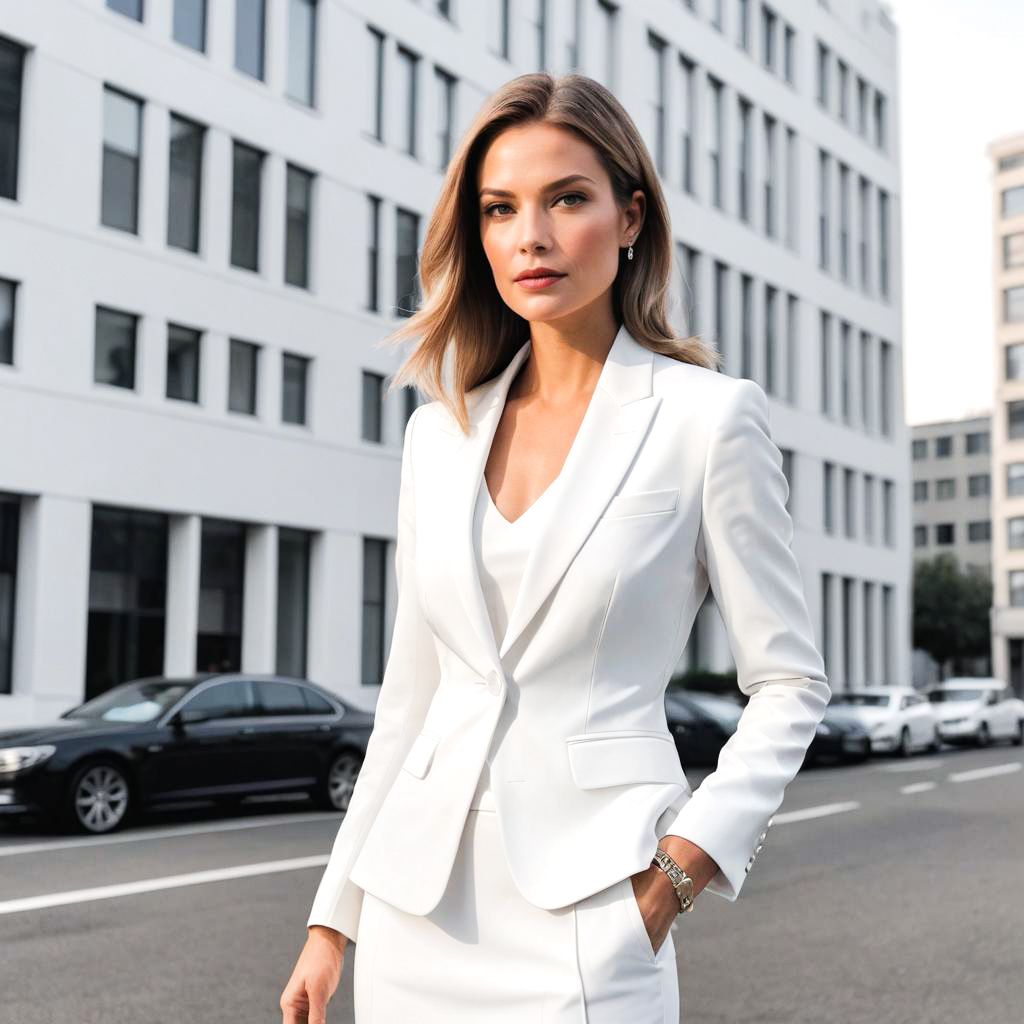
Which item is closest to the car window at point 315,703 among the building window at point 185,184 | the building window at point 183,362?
the building window at point 183,362

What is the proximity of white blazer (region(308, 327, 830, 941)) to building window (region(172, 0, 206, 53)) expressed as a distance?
24658 mm

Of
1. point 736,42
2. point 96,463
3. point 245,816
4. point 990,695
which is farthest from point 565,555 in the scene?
point 736,42

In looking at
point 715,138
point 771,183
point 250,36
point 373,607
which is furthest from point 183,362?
point 771,183

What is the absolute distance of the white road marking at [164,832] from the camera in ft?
40.9

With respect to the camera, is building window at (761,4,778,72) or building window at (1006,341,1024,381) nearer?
building window at (761,4,778,72)

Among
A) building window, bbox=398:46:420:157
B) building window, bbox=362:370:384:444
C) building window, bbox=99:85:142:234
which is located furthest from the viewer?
building window, bbox=398:46:420:157

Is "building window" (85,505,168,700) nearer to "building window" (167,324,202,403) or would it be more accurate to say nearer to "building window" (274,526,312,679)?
"building window" (167,324,202,403)

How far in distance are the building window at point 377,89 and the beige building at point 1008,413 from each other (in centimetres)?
5279

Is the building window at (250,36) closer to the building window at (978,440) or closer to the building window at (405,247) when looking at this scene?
the building window at (405,247)

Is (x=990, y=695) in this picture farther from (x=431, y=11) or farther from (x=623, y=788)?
(x=623, y=788)

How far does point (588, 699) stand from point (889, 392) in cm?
4729

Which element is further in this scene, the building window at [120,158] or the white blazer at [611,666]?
the building window at [120,158]

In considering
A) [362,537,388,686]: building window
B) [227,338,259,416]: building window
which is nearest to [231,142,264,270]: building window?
[227,338,259,416]: building window

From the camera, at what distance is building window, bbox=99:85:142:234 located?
77.9 feet
